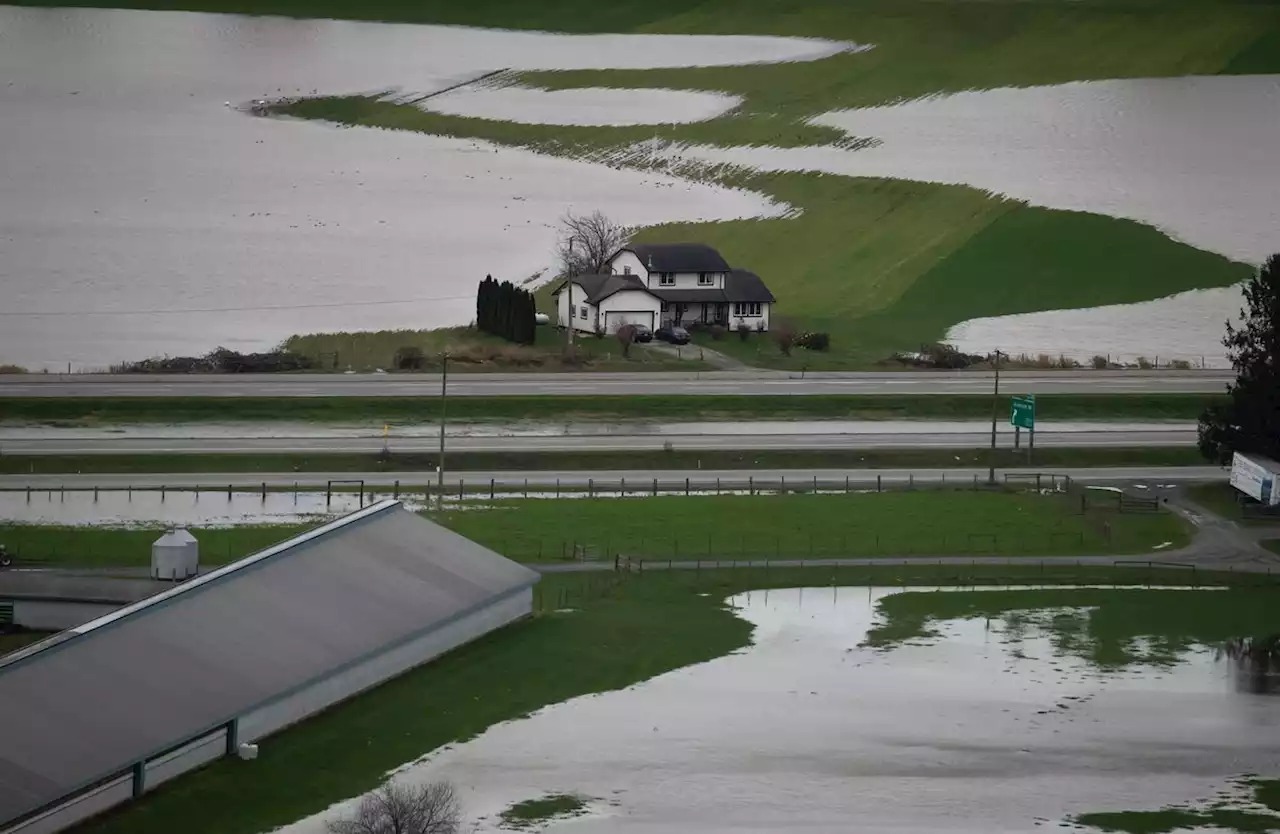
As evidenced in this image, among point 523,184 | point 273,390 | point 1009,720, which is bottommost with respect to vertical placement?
point 1009,720

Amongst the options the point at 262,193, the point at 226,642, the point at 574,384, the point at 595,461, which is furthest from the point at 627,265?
the point at 262,193

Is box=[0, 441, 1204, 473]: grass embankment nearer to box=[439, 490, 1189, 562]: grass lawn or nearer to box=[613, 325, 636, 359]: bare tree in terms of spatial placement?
box=[439, 490, 1189, 562]: grass lawn

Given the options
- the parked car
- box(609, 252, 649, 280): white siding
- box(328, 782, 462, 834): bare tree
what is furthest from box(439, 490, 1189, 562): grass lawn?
box(609, 252, 649, 280): white siding

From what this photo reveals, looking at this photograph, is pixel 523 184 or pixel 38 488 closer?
pixel 38 488

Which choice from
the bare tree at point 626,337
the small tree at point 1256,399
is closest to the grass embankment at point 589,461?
the small tree at point 1256,399

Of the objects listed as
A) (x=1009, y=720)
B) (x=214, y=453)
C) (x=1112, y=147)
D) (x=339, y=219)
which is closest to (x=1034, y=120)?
(x=1112, y=147)

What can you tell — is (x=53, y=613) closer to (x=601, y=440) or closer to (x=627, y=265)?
(x=601, y=440)

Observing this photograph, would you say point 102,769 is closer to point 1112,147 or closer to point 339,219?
point 339,219
